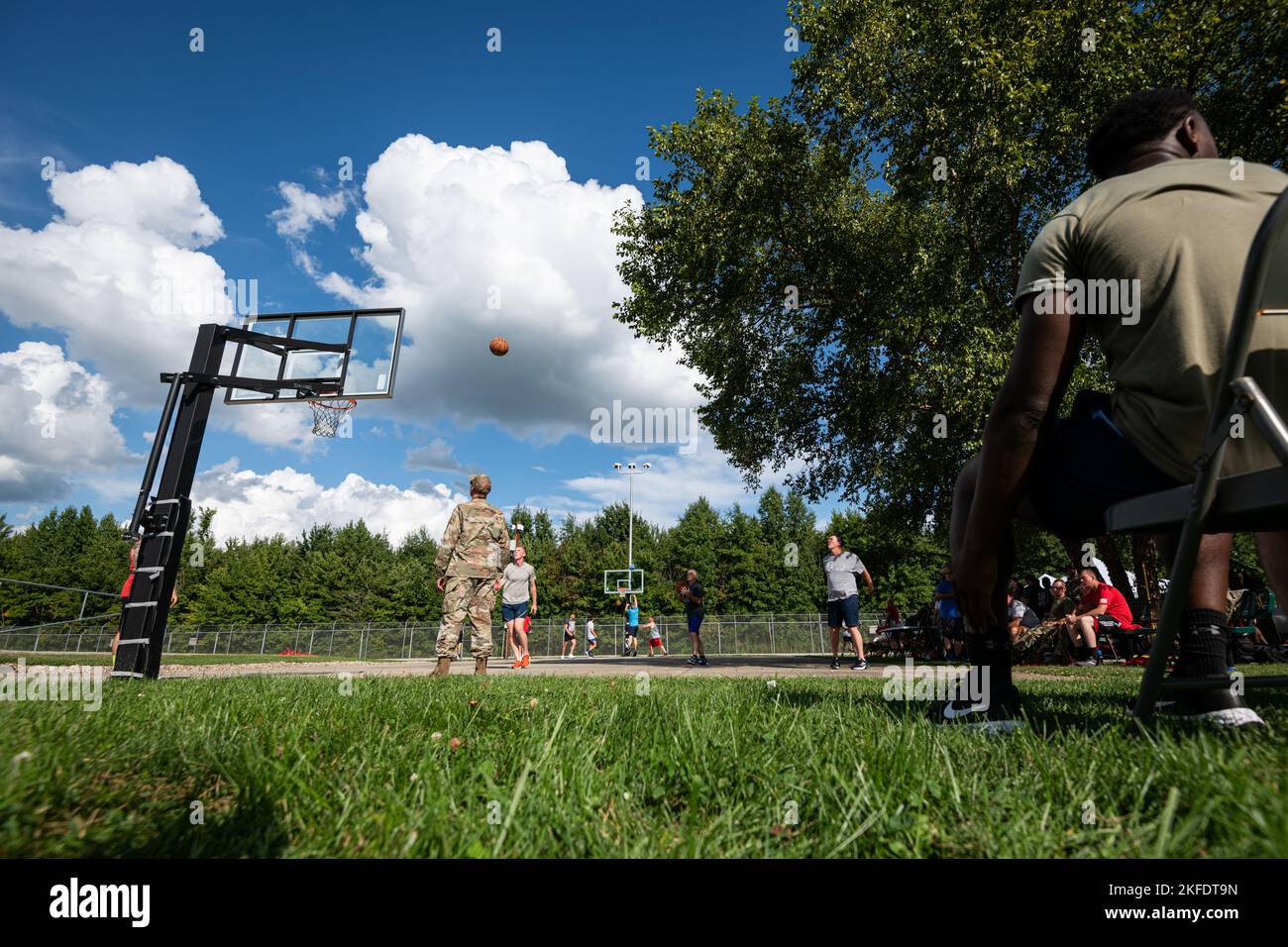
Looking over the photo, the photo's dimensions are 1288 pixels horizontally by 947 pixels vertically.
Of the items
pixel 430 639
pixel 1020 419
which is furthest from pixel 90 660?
pixel 430 639

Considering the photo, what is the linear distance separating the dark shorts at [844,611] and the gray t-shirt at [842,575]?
8 cm

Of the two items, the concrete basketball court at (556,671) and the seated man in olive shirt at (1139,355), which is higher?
the seated man in olive shirt at (1139,355)

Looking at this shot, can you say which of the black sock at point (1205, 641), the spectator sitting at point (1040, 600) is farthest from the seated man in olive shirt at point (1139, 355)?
the spectator sitting at point (1040, 600)

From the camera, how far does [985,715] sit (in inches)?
101

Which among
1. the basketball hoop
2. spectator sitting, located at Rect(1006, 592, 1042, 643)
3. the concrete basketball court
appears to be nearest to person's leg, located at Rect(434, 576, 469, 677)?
the concrete basketball court

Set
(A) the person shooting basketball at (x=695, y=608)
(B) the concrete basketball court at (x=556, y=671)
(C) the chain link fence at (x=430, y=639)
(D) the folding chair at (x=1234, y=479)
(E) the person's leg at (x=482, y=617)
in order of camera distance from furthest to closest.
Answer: (C) the chain link fence at (x=430, y=639)
(A) the person shooting basketball at (x=695, y=608)
(E) the person's leg at (x=482, y=617)
(B) the concrete basketball court at (x=556, y=671)
(D) the folding chair at (x=1234, y=479)

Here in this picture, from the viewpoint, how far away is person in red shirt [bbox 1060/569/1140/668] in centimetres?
1152

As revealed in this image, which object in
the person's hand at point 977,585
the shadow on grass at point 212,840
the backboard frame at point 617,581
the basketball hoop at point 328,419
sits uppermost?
the backboard frame at point 617,581

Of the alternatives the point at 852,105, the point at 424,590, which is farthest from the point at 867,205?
the point at 424,590

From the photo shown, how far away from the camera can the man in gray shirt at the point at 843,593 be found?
12.1 meters

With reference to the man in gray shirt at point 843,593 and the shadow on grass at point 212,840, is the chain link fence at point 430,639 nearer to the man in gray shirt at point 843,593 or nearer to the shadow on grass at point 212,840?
the man in gray shirt at point 843,593

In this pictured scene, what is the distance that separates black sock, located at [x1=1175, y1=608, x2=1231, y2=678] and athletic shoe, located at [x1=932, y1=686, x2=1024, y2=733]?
0.59 metres

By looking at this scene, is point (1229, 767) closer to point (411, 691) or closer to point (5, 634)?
point (411, 691)

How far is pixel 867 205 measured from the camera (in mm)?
15352
